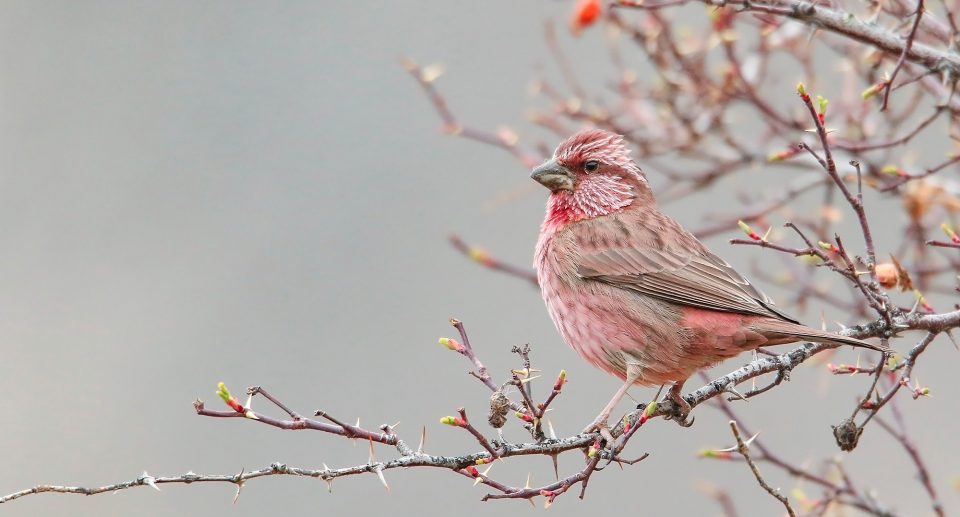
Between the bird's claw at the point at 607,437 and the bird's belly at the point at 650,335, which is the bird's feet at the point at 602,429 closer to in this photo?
the bird's claw at the point at 607,437

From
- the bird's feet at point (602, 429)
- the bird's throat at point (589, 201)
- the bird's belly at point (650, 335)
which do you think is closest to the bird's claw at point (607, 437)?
the bird's feet at point (602, 429)

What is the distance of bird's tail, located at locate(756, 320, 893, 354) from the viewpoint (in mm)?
Answer: 4941

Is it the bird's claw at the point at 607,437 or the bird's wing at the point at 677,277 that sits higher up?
the bird's wing at the point at 677,277

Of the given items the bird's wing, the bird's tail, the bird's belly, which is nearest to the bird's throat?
the bird's wing

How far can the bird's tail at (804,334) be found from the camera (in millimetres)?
4941

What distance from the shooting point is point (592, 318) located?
634cm

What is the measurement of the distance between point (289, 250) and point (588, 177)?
6.95m

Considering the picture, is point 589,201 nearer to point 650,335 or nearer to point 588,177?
point 588,177

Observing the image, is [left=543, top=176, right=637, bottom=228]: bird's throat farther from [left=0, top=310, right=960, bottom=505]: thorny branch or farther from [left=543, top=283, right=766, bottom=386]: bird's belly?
[left=0, top=310, right=960, bottom=505]: thorny branch

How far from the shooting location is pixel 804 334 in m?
5.47

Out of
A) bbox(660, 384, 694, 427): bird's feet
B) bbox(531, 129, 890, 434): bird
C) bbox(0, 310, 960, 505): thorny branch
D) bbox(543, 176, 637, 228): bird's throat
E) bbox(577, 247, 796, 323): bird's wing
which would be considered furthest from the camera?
bbox(543, 176, 637, 228): bird's throat

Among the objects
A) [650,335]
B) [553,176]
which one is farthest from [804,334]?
[553,176]

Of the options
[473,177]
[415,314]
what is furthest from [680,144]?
[473,177]

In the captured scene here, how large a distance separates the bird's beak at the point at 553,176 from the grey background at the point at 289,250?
358 centimetres
